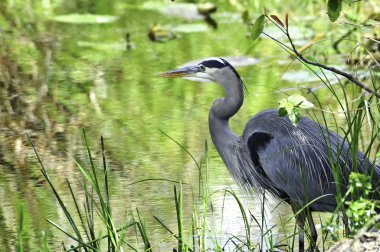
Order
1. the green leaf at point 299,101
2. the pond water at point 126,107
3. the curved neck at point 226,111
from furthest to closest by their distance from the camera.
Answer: the pond water at point 126,107 → the curved neck at point 226,111 → the green leaf at point 299,101

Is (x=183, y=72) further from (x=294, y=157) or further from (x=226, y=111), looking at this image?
(x=294, y=157)

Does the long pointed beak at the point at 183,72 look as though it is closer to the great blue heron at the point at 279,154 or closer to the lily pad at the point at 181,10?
the great blue heron at the point at 279,154

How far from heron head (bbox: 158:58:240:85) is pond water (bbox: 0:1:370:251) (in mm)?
413

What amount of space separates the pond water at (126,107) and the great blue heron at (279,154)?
0.70 feet

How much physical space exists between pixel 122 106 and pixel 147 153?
39.7 inches

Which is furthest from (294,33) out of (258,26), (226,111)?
(258,26)

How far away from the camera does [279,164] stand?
4.79 metres

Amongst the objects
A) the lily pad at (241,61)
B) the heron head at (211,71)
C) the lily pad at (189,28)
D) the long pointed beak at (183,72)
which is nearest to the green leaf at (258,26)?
the heron head at (211,71)

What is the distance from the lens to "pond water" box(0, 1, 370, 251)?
5156 millimetres

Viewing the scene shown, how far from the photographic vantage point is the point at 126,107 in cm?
700

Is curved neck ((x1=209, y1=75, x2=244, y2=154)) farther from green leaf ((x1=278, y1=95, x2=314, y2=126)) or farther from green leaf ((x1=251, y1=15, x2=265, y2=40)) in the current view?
green leaf ((x1=278, y1=95, x2=314, y2=126))

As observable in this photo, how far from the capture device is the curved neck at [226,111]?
16.5 feet

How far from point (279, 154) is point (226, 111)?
1.39ft

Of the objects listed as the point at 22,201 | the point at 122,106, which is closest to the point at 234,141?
the point at 22,201
